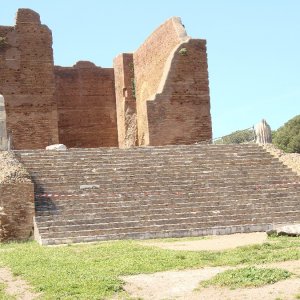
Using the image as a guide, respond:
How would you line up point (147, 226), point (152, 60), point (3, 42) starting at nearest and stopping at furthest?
point (147, 226)
point (3, 42)
point (152, 60)

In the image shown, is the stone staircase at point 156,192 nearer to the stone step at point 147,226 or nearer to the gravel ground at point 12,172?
the stone step at point 147,226

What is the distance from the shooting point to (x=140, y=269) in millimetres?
7910

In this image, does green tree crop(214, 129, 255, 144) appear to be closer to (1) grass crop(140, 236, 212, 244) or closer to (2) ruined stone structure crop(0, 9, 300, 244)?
(2) ruined stone structure crop(0, 9, 300, 244)

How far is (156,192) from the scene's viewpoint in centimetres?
1436

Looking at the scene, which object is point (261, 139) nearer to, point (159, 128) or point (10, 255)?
point (159, 128)

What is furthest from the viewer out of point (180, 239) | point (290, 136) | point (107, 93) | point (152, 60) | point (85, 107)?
point (290, 136)

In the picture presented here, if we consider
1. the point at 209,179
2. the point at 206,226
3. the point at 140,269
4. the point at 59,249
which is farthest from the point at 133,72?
the point at 140,269

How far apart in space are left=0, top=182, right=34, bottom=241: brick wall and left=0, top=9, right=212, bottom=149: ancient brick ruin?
10723 mm

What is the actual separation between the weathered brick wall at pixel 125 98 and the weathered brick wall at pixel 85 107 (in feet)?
6.65

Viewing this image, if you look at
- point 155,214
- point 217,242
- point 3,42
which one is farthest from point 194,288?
point 3,42

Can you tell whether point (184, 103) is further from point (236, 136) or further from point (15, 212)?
point (236, 136)

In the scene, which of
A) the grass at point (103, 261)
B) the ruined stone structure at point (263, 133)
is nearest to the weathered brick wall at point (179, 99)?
the ruined stone structure at point (263, 133)

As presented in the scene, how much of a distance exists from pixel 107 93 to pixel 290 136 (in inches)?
921

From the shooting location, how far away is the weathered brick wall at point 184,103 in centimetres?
2327
